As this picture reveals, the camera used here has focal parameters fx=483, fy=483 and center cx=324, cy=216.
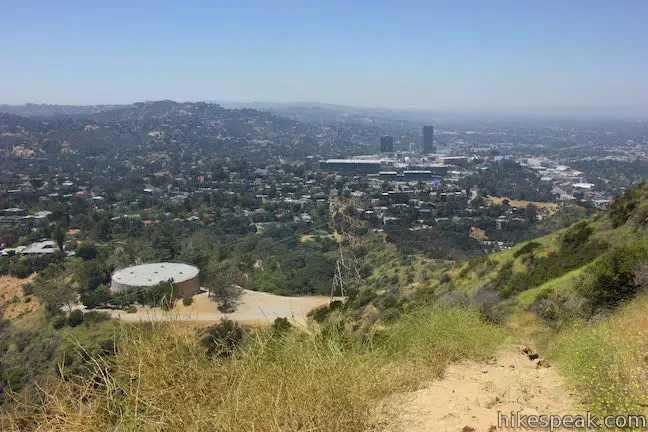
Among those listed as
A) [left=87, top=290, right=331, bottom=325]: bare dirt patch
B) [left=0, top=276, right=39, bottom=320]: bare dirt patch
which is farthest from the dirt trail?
[left=0, top=276, right=39, bottom=320]: bare dirt patch

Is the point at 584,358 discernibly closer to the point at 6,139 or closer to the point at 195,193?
the point at 195,193

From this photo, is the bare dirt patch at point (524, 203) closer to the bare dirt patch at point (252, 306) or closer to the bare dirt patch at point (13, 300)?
the bare dirt patch at point (252, 306)

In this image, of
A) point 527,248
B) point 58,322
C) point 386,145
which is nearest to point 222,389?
point 527,248

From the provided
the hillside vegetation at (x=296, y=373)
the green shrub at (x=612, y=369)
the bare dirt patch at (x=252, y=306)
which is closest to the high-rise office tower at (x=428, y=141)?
the bare dirt patch at (x=252, y=306)

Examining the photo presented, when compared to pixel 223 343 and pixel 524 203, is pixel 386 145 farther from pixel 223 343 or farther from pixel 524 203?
pixel 223 343

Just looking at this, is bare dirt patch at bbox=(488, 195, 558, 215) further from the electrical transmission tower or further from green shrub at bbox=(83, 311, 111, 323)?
green shrub at bbox=(83, 311, 111, 323)

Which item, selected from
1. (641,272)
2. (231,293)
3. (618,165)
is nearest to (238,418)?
(641,272)
